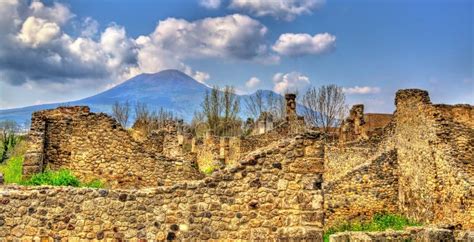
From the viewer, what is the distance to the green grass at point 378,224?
1873 cm

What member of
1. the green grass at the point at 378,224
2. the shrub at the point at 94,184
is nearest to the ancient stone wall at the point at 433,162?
the green grass at the point at 378,224

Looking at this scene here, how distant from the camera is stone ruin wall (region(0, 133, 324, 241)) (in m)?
8.68

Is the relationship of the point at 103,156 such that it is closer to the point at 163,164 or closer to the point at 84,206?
the point at 163,164

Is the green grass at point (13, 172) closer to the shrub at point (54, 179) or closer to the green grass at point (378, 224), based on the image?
the shrub at point (54, 179)

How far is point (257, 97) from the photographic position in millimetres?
76000

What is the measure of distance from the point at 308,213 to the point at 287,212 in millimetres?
375

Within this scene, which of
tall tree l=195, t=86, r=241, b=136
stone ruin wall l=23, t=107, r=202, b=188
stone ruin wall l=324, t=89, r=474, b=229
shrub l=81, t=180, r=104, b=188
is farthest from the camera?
tall tree l=195, t=86, r=241, b=136

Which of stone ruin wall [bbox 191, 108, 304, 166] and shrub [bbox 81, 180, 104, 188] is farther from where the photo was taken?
stone ruin wall [bbox 191, 108, 304, 166]

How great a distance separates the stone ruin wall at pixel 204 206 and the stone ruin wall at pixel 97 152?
685cm

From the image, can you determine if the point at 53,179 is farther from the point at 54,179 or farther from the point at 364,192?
the point at 364,192

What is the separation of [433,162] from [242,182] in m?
11.2

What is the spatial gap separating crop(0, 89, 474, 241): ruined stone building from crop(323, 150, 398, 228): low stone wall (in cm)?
4

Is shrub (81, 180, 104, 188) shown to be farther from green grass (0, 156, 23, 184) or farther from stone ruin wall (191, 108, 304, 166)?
stone ruin wall (191, 108, 304, 166)

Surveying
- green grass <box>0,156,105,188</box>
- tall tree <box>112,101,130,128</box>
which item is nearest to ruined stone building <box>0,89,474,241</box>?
green grass <box>0,156,105,188</box>
